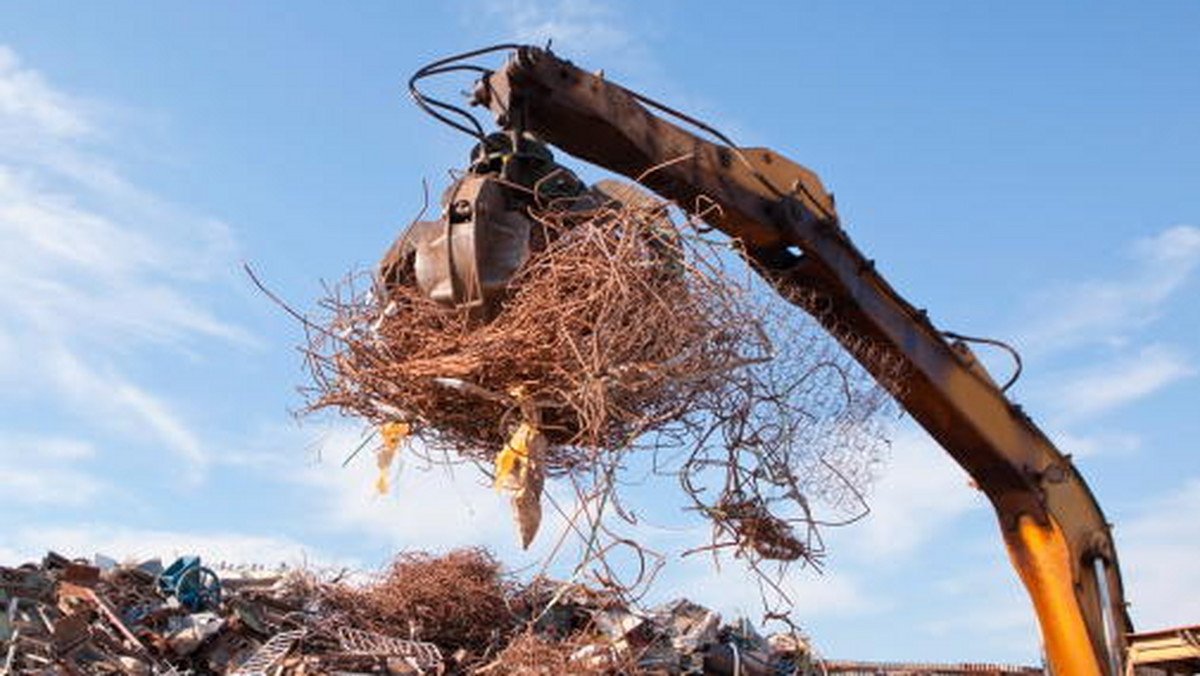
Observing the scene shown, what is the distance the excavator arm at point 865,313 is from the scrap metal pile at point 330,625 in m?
1.31

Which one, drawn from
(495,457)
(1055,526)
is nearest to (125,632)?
(495,457)

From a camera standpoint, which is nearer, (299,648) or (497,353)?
(497,353)

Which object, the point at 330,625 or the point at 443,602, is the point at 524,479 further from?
the point at 330,625

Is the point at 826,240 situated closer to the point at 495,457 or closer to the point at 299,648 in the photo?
the point at 495,457

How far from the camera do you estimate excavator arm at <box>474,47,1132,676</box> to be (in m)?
4.93

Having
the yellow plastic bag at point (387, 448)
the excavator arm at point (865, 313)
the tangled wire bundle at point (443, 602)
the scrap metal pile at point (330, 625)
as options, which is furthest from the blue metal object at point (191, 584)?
the excavator arm at point (865, 313)

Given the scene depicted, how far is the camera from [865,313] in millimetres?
5938

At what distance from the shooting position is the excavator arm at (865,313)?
493cm

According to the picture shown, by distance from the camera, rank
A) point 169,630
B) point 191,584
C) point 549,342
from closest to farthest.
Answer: point 549,342, point 169,630, point 191,584

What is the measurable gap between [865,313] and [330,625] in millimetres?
2820

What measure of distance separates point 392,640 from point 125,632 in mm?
1316

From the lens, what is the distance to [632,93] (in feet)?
16.8

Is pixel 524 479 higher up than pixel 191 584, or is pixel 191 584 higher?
pixel 191 584

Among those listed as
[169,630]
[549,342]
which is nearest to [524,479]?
[549,342]
